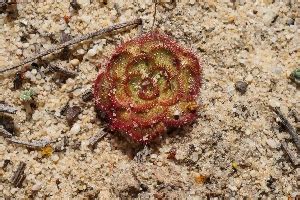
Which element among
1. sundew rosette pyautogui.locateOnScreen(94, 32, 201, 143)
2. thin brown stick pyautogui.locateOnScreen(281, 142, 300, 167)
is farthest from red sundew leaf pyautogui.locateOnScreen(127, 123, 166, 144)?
thin brown stick pyautogui.locateOnScreen(281, 142, 300, 167)

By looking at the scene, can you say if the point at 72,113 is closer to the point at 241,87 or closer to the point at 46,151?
the point at 46,151

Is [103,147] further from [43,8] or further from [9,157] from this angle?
[43,8]

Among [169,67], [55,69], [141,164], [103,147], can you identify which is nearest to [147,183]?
[141,164]

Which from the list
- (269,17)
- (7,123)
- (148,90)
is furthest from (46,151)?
(269,17)

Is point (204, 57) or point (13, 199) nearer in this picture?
point (13, 199)

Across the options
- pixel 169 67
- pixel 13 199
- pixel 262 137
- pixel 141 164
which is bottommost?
pixel 13 199

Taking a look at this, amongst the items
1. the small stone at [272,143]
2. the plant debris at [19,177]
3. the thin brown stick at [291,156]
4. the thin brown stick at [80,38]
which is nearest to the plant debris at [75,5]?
the thin brown stick at [80,38]

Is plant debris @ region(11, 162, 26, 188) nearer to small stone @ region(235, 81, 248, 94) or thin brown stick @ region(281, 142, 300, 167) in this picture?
small stone @ region(235, 81, 248, 94)
